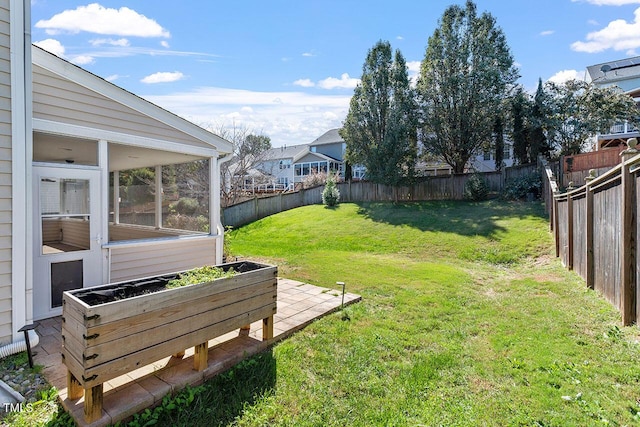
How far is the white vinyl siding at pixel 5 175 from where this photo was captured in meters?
3.18

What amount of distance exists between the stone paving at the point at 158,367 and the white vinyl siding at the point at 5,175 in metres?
0.50

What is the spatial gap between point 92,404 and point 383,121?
18.0m

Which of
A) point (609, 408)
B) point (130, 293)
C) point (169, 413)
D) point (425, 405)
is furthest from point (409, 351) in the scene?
point (130, 293)

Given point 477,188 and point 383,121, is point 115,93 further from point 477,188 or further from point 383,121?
point 383,121

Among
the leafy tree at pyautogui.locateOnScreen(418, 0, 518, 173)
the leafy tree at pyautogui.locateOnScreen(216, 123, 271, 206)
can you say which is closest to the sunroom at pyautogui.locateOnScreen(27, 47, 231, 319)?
the leafy tree at pyautogui.locateOnScreen(216, 123, 271, 206)

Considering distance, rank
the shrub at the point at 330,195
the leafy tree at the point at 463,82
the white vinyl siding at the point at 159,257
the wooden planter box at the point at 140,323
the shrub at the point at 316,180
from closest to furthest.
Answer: the wooden planter box at the point at 140,323 < the white vinyl siding at the point at 159,257 < the leafy tree at the point at 463,82 < the shrub at the point at 330,195 < the shrub at the point at 316,180

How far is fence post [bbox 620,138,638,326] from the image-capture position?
316cm

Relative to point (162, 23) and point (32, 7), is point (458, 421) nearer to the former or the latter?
point (32, 7)

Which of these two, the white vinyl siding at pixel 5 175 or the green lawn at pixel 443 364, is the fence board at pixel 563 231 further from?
the white vinyl siding at pixel 5 175

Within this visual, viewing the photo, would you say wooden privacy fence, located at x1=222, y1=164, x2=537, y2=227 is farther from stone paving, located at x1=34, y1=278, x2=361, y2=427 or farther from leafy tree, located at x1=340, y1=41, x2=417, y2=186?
stone paving, located at x1=34, y1=278, x2=361, y2=427

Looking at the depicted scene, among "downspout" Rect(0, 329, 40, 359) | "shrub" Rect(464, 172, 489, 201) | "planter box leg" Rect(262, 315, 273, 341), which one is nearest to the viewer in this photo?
"downspout" Rect(0, 329, 40, 359)

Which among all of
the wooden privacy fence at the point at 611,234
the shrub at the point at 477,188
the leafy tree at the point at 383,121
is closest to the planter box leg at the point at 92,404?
the wooden privacy fence at the point at 611,234

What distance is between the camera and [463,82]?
16.8 metres

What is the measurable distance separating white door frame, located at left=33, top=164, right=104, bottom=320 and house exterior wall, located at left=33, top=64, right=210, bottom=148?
618mm
